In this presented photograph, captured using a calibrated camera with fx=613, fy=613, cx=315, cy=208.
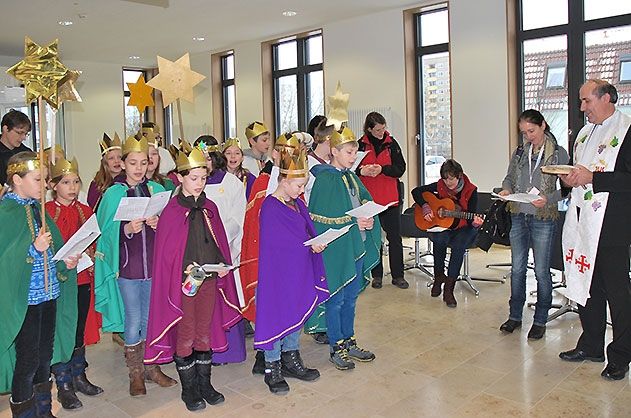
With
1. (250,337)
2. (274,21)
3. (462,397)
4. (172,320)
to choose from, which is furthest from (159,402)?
(274,21)

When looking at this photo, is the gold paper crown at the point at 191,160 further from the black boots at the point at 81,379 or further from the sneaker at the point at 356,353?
the sneaker at the point at 356,353

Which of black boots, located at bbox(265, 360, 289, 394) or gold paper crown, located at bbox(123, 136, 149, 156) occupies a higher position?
gold paper crown, located at bbox(123, 136, 149, 156)

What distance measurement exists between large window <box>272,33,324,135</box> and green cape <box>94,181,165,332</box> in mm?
7653

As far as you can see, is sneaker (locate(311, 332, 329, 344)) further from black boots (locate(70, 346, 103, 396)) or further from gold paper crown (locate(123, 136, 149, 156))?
gold paper crown (locate(123, 136, 149, 156))

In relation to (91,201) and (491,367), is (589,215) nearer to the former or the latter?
(491,367)

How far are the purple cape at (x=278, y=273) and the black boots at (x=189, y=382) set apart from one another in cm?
37

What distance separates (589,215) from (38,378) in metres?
3.07

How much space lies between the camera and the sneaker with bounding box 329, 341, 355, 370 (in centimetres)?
381

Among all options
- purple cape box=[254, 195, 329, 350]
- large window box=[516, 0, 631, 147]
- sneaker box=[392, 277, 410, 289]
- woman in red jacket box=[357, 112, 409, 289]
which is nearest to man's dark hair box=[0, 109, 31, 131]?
purple cape box=[254, 195, 329, 350]

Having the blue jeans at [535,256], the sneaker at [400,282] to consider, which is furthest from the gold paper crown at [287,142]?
the sneaker at [400,282]

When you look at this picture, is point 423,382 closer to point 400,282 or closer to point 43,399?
point 43,399

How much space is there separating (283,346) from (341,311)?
0.46 metres

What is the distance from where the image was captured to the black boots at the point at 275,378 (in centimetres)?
346

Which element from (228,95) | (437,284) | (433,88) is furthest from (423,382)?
(228,95)
